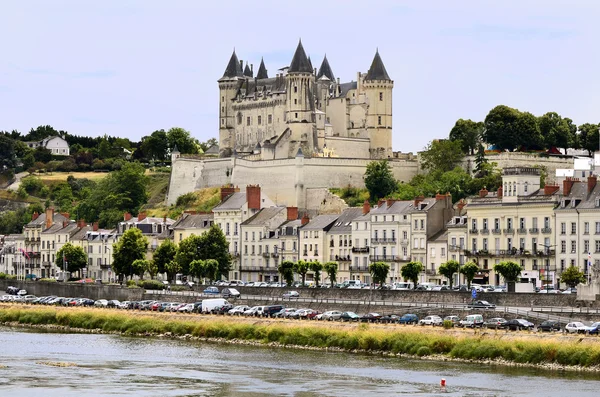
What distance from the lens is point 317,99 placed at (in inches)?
5394

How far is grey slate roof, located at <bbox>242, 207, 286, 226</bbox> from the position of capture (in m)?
97.5

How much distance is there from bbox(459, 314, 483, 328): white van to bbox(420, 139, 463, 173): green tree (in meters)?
61.3

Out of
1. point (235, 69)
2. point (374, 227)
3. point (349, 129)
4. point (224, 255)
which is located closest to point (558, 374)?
point (374, 227)

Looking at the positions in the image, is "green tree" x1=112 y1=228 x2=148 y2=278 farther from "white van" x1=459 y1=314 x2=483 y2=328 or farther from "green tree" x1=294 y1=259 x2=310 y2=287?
"white van" x1=459 y1=314 x2=483 y2=328

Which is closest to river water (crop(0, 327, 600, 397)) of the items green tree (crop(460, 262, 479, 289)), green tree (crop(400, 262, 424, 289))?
green tree (crop(460, 262, 479, 289))

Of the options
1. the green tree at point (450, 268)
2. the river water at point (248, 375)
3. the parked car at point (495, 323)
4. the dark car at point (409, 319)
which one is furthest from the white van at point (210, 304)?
the parked car at point (495, 323)

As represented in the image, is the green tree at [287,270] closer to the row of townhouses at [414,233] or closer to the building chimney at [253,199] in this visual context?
the row of townhouses at [414,233]

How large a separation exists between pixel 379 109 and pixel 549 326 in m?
75.1

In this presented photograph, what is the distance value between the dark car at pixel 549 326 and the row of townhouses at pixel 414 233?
11973 millimetres

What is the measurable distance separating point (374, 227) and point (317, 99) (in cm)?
4778

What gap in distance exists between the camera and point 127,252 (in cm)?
9700

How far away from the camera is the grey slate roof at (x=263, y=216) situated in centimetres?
9750

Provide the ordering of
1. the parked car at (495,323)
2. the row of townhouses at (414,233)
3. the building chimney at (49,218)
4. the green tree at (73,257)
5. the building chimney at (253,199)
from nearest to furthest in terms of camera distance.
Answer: the parked car at (495,323)
the row of townhouses at (414,233)
the building chimney at (253,199)
the green tree at (73,257)
the building chimney at (49,218)

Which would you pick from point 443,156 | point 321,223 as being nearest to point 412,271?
point 321,223
